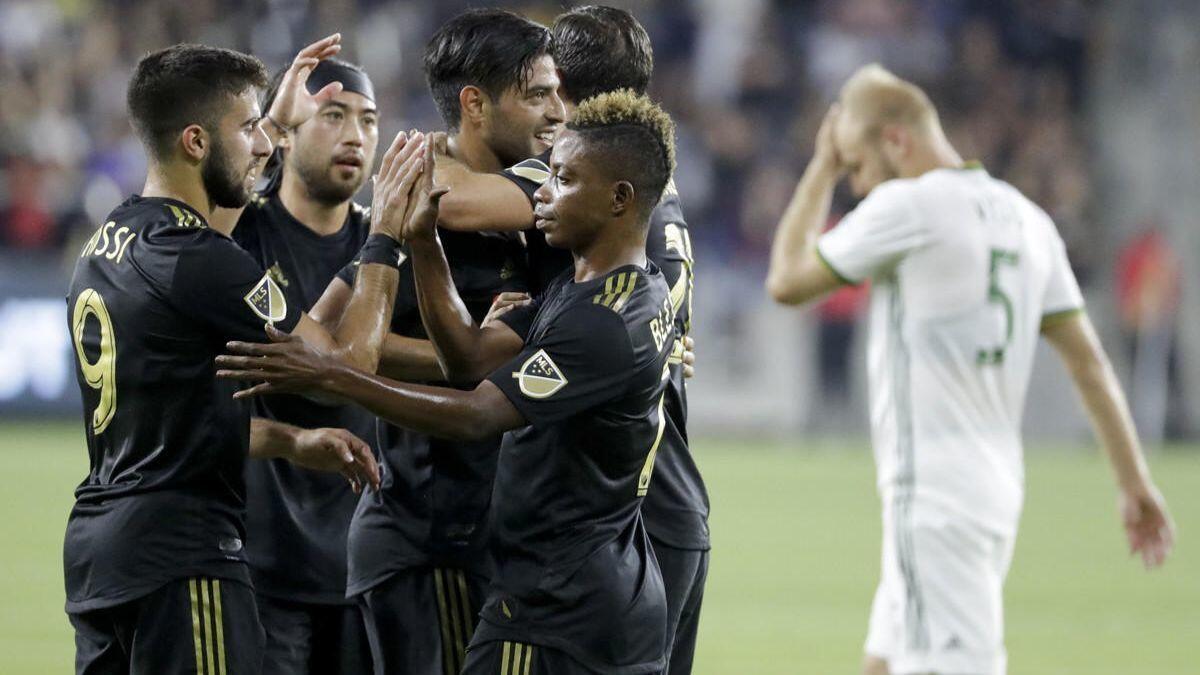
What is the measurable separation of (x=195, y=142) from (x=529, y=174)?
0.90 m

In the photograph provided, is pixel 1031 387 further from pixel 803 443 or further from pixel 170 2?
pixel 170 2

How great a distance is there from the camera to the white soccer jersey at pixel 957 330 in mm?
5383

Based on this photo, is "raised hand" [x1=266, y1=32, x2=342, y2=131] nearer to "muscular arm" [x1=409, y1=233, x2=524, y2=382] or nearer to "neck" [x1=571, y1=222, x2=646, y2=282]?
"muscular arm" [x1=409, y1=233, x2=524, y2=382]

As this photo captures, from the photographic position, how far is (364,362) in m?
4.38

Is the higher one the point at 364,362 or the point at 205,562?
the point at 364,362

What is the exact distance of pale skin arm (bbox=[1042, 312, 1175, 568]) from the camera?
221 inches

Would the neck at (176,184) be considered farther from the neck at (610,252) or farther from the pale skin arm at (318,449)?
the neck at (610,252)

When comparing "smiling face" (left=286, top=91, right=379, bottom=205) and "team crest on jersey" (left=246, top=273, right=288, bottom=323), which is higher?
"smiling face" (left=286, top=91, right=379, bottom=205)

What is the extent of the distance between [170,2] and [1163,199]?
12.3 meters

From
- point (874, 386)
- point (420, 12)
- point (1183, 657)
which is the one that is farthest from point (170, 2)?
point (874, 386)

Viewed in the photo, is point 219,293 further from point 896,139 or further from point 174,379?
point 896,139

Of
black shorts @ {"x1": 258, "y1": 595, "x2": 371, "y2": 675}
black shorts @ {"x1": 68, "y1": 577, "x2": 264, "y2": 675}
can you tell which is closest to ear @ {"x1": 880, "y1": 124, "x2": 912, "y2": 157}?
black shorts @ {"x1": 258, "y1": 595, "x2": 371, "y2": 675}

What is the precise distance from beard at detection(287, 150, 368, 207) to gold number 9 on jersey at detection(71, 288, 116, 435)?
1307 millimetres

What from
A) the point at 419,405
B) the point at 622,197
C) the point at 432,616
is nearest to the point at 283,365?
the point at 419,405
